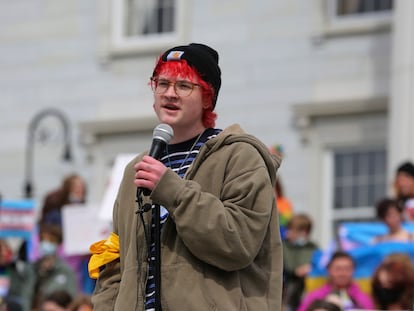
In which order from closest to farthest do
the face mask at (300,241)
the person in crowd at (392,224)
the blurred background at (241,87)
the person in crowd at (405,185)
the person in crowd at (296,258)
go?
the person in crowd at (392,224) → the person in crowd at (296,258) → the person in crowd at (405,185) → the face mask at (300,241) → the blurred background at (241,87)

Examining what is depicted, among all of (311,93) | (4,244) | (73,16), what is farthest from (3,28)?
(4,244)

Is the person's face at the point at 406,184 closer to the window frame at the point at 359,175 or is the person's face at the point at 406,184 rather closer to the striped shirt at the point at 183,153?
the window frame at the point at 359,175

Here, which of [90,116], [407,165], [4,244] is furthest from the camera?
[90,116]

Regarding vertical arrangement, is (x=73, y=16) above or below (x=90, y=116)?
above

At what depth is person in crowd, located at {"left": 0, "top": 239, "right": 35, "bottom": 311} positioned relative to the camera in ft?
44.2

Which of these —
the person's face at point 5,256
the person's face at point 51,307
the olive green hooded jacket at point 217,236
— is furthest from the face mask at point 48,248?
the olive green hooded jacket at point 217,236

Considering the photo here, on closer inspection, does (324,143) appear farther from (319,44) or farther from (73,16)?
(73,16)

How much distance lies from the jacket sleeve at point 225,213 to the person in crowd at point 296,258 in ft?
23.7

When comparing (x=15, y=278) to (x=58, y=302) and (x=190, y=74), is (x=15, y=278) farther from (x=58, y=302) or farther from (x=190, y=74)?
(x=190, y=74)

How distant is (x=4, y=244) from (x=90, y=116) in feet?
23.2

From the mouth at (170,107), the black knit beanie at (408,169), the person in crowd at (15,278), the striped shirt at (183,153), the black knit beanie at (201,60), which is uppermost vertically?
the black knit beanie at (201,60)

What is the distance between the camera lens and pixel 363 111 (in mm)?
18828

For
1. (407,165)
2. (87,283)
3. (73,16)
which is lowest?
(87,283)

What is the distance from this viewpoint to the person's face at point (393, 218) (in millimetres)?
12125
